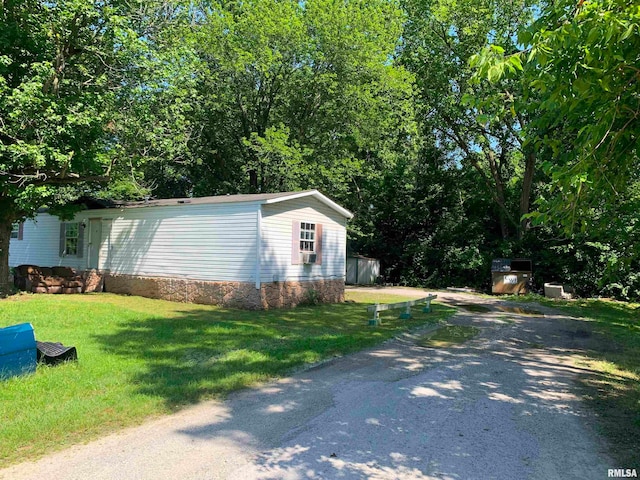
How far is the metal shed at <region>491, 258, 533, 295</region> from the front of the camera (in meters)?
21.8

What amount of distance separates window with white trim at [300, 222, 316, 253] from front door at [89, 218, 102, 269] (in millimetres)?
7894

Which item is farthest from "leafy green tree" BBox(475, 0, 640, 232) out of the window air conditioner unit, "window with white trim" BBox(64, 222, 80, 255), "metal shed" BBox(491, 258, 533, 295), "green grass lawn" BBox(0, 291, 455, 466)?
"metal shed" BBox(491, 258, 533, 295)

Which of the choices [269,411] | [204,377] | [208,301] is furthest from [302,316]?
[269,411]

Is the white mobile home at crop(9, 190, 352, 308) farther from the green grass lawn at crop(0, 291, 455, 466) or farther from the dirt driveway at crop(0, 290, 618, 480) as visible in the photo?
the dirt driveway at crop(0, 290, 618, 480)

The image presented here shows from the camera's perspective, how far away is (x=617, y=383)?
6359mm

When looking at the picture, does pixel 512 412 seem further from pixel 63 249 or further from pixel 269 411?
pixel 63 249

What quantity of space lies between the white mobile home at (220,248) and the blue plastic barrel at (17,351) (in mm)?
7295

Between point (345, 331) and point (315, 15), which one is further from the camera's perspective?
point (315, 15)

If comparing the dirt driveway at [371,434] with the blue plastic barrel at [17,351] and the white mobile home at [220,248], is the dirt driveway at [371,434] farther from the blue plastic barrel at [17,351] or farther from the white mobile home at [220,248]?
the white mobile home at [220,248]

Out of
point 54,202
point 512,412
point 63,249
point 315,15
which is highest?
point 315,15

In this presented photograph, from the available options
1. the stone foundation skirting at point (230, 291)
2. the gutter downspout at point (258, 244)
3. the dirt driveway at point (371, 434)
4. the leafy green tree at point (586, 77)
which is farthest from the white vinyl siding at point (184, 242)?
the leafy green tree at point (586, 77)

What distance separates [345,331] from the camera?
9766mm

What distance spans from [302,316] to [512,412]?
24.4ft

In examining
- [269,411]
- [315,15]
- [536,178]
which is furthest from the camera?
[536,178]
